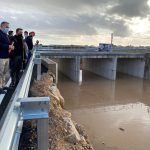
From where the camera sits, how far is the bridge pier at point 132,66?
3322cm

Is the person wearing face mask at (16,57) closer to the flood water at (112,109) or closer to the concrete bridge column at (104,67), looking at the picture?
the flood water at (112,109)

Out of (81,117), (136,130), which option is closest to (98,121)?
(81,117)

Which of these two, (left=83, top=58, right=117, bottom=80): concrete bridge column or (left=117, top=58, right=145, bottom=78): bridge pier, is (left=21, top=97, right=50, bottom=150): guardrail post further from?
(left=117, top=58, right=145, bottom=78): bridge pier

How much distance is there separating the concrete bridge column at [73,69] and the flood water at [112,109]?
0.68 m

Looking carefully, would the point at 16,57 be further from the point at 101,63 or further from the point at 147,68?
the point at 147,68

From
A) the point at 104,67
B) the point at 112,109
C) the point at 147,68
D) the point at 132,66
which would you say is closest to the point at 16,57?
the point at 112,109

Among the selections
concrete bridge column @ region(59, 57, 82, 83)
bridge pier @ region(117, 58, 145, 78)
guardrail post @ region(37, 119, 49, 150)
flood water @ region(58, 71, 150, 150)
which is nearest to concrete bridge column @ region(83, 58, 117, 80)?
flood water @ region(58, 71, 150, 150)

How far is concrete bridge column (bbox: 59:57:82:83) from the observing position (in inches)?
1116

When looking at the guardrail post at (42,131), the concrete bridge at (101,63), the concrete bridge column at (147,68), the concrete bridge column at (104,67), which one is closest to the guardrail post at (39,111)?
the guardrail post at (42,131)

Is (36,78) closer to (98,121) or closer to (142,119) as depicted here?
(98,121)

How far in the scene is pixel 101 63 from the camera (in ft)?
111

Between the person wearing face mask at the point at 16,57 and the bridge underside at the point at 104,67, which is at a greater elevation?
the person wearing face mask at the point at 16,57

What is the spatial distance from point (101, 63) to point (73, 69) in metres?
6.00

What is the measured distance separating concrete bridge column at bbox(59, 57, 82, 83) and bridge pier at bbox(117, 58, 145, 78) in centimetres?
818
